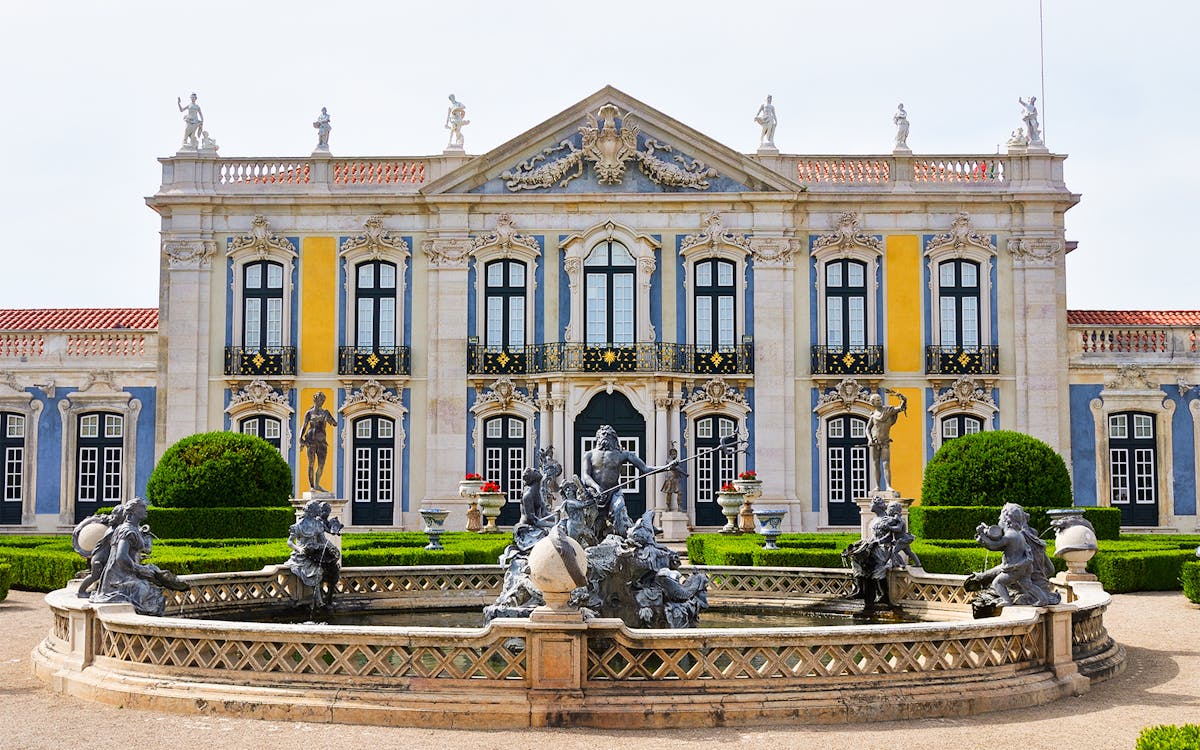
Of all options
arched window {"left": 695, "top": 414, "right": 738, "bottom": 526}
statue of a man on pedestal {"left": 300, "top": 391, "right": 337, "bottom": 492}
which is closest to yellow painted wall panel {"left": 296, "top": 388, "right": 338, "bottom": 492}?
statue of a man on pedestal {"left": 300, "top": 391, "right": 337, "bottom": 492}

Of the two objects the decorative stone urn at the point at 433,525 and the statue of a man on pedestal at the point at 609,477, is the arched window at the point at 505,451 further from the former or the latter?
the statue of a man on pedestal at the point at 609,477

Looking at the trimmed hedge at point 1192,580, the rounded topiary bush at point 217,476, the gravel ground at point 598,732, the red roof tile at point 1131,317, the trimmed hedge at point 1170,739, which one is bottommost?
the gravel ground at point 598,732

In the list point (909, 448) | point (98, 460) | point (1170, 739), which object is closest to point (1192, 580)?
point (1170, 739)

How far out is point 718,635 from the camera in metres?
8.17

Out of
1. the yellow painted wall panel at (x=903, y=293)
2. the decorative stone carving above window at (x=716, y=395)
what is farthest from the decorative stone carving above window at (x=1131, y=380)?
the decorative stone carving above window at (x=716, y=395)

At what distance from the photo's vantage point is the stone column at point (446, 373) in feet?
97.6

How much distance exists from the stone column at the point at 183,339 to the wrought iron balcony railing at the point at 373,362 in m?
3.20

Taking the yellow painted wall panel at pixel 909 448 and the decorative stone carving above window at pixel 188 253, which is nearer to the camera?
the yellow painted wall panel at pixel 909 448

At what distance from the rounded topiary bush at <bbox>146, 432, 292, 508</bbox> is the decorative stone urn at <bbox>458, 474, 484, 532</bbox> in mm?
3596

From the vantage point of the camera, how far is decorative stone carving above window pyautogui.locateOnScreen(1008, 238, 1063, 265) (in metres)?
29.9

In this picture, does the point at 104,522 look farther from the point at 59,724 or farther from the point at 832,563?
the point at 832,563

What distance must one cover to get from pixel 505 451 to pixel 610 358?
10.8 ft

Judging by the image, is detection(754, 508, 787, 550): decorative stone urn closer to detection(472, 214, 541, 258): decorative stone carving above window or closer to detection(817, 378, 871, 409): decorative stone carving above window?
detection(817, 378, 871, 409): decorative stone carving above window

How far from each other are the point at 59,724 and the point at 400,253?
22777 mm
